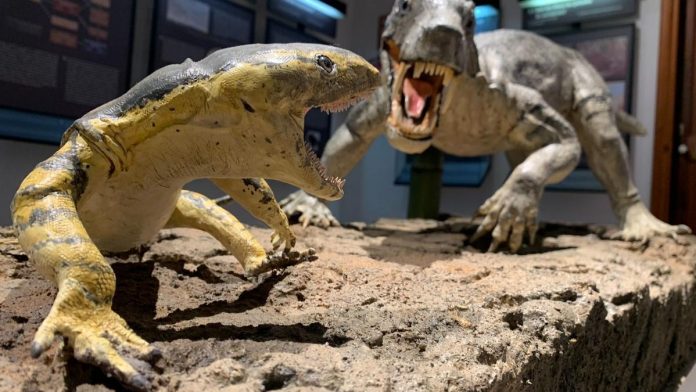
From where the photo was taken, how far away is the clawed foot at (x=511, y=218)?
7.24ft

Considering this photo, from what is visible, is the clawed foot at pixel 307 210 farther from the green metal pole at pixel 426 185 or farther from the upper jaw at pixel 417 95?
the green metal pole at pixel 426 185

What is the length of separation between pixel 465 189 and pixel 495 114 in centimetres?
124

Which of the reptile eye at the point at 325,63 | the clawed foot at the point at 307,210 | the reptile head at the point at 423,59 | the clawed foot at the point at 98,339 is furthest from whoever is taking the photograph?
the clawed foot at the point at 307,210

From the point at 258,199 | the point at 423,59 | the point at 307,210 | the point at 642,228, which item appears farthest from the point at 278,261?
the point at 642,228

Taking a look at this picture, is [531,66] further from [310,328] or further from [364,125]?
[310,328]

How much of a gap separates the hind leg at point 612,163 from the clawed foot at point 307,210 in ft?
4.37

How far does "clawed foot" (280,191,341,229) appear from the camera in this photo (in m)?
2.59

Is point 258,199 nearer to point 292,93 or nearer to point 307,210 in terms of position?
point 292,93

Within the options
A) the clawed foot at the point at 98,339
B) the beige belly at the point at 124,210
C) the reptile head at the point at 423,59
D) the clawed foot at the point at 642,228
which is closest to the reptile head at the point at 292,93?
the beige belly at the point at 124,210

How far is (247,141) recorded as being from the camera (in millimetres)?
982

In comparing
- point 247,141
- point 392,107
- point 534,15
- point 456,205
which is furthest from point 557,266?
point 534,15

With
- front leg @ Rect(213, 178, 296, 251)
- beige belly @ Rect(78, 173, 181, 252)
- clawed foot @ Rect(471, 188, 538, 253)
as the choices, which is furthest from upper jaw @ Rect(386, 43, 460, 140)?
beige belly @ Rect(78, 173, 181, 252)

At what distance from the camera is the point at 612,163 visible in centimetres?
280

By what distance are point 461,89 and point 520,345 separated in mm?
1507
